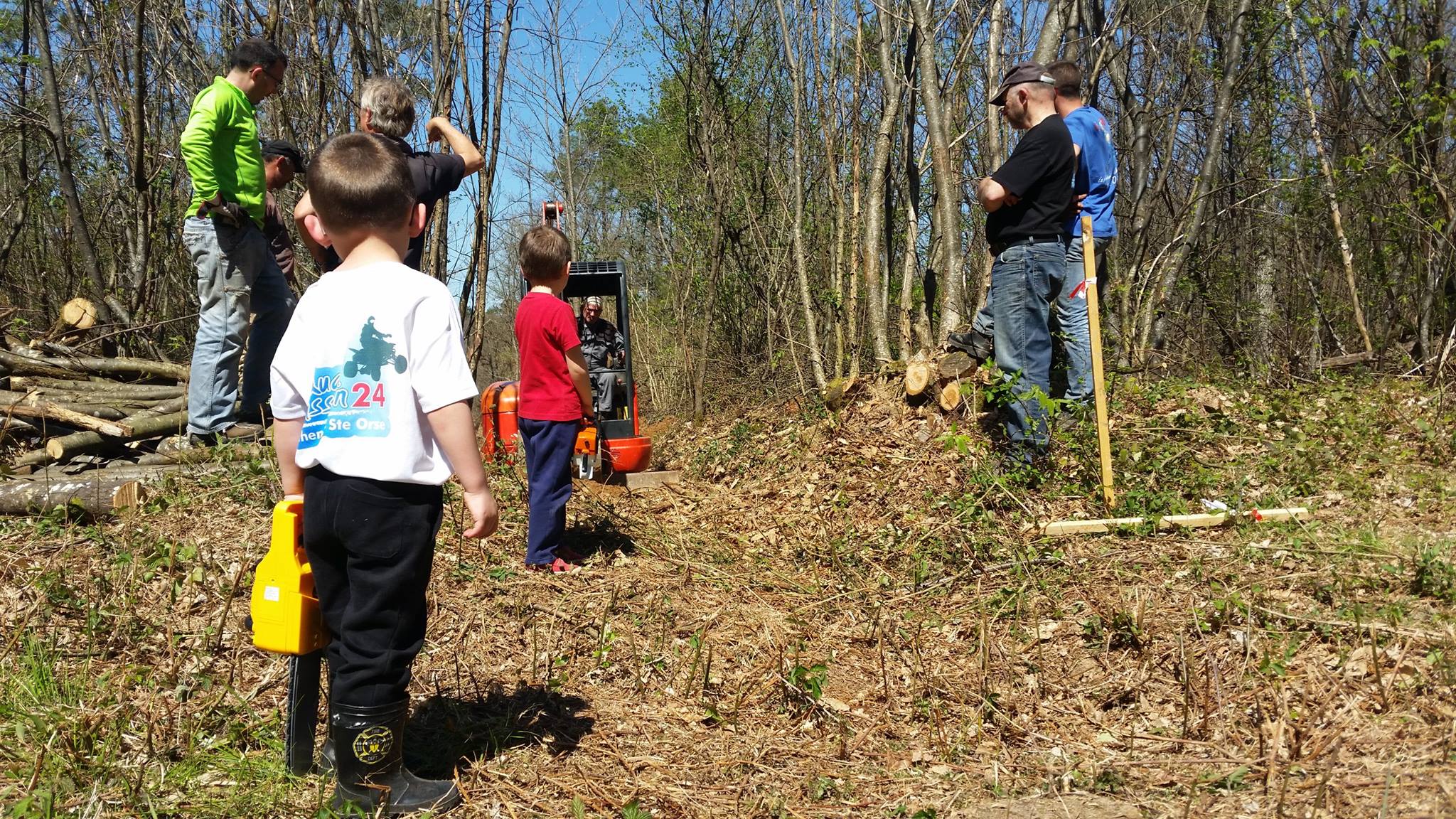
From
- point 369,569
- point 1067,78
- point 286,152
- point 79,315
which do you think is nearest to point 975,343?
point 1067,78

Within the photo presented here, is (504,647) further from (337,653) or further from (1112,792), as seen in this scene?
(1112,792)

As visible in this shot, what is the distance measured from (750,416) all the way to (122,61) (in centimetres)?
848

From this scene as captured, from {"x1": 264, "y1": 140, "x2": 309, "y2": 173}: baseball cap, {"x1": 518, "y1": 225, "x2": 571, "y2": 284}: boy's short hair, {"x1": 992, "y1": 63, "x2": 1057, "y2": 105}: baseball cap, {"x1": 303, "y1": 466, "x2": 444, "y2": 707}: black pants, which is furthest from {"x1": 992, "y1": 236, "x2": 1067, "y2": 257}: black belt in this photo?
{"x1": 264, "y1": 140, "x2": 309, "y2": 173}: baseball cap

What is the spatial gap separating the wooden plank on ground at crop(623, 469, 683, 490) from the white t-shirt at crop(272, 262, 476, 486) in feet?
16.1

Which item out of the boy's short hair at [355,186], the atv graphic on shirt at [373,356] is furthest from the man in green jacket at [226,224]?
the atv graphic on shirt at [373,356]

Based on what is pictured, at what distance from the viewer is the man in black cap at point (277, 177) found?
5656mm

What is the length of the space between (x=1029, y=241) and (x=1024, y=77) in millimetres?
936

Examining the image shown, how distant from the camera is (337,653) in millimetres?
2543

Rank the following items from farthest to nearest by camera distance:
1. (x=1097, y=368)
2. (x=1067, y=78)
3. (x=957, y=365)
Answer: (x=957, y=365)
(x=1067, y=78)
(x=1097, y=368)

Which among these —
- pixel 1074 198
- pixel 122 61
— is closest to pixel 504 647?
pixel 1074 198

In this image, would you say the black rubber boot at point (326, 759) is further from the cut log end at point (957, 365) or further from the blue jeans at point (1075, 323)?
the cut log end at point (957, 365)

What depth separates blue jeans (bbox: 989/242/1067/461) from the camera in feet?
17.3

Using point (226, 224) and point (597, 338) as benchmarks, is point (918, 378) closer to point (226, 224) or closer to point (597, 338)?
point (597, 338)

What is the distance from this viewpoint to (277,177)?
569cm
